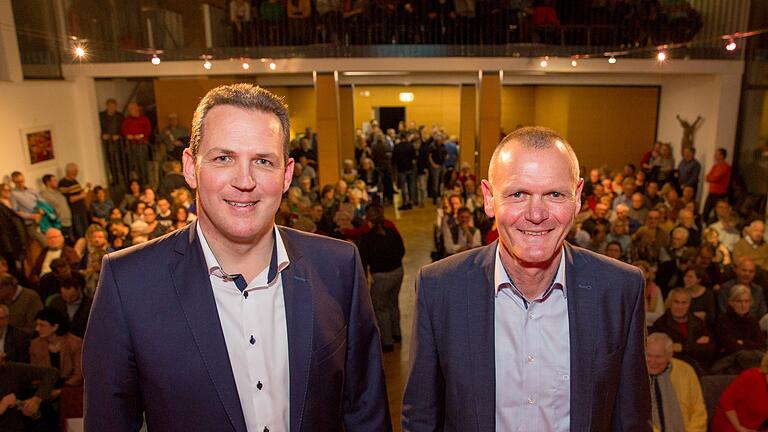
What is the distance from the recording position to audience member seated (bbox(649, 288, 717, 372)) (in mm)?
4223

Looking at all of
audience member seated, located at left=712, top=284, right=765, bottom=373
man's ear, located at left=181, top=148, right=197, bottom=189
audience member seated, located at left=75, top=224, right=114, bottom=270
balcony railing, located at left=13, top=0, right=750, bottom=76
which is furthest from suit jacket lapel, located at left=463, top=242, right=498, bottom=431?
balcony railing, located at left=13, top=0, right=750, bottom=76

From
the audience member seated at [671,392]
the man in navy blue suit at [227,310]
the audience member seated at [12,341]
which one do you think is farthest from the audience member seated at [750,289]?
the audience member seated at [12,341]

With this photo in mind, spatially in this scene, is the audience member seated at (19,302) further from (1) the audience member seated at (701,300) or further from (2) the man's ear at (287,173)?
(1) the audience member seated at (701,300)

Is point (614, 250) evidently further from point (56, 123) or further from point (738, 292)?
point (56, 123)

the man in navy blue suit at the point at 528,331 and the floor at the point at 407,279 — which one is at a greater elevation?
the man in navy blue suit at the point at 528,331

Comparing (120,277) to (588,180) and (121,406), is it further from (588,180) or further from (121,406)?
(588,180)

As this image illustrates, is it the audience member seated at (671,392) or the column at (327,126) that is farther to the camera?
the column at (327,126)

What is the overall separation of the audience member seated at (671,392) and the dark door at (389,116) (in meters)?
14.6

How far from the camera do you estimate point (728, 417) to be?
10.6 feet

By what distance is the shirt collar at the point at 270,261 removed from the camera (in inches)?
61.2

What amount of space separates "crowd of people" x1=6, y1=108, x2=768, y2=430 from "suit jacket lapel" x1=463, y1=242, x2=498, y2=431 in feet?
5.76

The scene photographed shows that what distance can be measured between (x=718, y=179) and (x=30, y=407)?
9.57 m

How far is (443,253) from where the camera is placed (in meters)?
6.81

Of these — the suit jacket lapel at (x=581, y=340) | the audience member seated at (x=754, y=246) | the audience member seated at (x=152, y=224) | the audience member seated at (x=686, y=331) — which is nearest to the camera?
the suit jacket lapel at (x=581, y=340)
